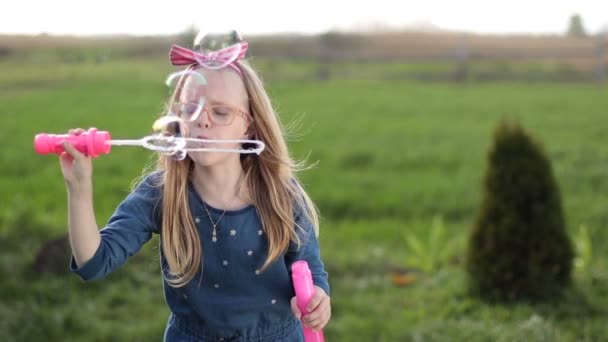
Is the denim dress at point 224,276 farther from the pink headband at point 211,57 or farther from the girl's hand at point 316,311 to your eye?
the pink headband at point 211,57

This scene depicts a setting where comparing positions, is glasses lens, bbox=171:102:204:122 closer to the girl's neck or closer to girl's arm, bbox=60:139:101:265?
the girl's neck

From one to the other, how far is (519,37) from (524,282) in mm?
21305

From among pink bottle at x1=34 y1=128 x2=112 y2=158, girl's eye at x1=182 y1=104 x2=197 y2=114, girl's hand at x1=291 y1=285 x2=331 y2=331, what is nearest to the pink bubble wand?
pink bottle at x1=34 y1=128 x2=112 y2=158

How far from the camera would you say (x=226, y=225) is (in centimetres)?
261

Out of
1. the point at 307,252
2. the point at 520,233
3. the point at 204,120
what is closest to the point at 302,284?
the point at 307,252

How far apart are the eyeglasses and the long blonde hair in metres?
0.10

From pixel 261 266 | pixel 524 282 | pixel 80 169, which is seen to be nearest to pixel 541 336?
pixel 524 282

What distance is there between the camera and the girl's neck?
2650 mm

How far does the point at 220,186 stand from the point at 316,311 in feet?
1.50

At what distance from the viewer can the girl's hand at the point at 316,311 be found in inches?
99.3

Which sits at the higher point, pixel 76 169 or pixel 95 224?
pixel 76 169

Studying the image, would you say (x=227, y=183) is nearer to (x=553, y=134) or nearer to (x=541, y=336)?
(x=541, y=336)

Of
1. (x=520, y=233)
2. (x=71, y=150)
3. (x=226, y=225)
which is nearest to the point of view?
(x=71, y=150)

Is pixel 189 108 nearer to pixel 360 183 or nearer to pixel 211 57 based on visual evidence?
pixel 211 57
